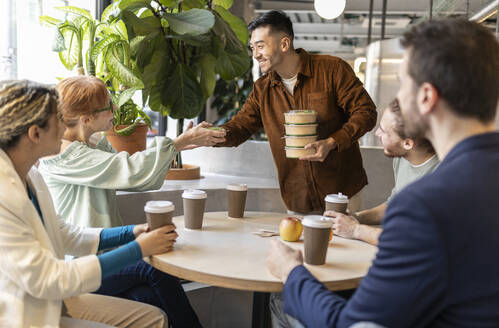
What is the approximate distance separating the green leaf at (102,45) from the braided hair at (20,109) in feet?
4.77

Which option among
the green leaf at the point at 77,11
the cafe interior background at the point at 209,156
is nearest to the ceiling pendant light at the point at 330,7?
the cafe interior background at the point at 209,156

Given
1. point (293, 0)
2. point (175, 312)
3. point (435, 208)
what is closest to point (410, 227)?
point (435, 208)

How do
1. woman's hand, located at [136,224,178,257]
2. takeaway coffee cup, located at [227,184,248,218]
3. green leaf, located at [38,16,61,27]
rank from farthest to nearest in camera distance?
green leaf, located at [38,16,61,27] < takeaway coffee cup, located at [227,184,248,218] < woman's hand, located at [136,224,178,257]

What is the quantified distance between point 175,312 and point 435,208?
141 cm

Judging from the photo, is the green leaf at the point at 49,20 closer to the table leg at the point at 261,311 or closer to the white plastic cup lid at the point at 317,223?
the table leg at the point at 261,311

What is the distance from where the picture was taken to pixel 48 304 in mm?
1372

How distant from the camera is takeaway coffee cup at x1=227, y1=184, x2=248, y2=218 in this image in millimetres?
2098

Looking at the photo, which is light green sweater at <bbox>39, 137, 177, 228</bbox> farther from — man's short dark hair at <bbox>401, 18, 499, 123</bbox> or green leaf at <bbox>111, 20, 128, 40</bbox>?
man's short dark hair at <bbox>401, 18, 499, 123</bbox>

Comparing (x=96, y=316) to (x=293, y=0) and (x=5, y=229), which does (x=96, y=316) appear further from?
(x=293, y=0)

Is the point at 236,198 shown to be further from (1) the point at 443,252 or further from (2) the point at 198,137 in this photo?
(1) the point at 443,252

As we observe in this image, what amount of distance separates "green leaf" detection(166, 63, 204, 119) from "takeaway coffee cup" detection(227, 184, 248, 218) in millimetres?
1204

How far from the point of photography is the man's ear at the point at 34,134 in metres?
1.36

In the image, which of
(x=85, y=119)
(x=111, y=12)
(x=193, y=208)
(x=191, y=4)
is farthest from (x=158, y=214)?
(x=191, y=4)

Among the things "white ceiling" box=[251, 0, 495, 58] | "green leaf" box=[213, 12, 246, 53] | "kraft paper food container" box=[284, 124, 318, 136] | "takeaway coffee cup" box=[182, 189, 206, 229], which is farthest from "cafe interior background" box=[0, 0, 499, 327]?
"white ceiling" box=[251, 0, 495, 58]
